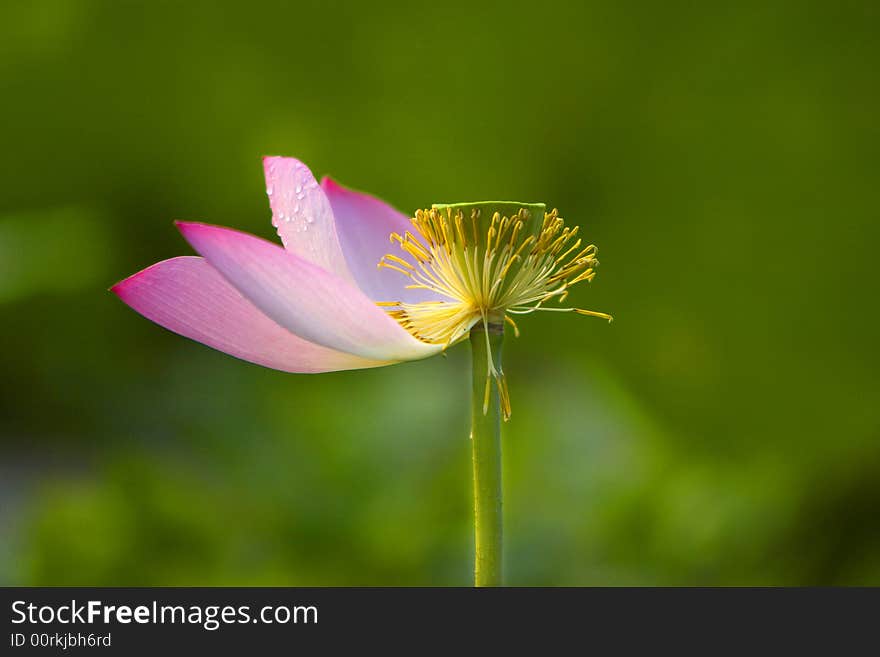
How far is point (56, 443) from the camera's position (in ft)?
3.56

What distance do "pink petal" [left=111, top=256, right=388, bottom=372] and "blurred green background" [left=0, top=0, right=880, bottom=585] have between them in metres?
0.56

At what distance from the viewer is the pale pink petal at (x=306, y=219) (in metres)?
0.29

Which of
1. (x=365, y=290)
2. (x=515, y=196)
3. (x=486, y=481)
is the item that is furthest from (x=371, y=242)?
(x=515, y=196)

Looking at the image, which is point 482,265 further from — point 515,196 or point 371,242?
point 515,196

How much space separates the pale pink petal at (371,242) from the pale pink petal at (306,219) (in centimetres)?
4

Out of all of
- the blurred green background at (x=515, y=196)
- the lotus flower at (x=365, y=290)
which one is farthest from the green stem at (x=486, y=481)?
the blurred green background at (x=515, y=196)

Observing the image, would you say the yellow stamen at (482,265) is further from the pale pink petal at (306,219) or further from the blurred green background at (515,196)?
the blurred green background at (515,196)

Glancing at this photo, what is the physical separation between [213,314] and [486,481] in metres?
0.09

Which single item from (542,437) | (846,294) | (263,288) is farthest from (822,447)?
(263,288)

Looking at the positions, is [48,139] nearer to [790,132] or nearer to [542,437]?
[542,437]

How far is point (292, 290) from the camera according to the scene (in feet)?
0.77

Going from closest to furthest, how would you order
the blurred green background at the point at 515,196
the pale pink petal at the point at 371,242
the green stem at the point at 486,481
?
1. the green stem at the point at 486,481
2. the pale pink petal at the point at 371,242
3. the blurred green background at the point at 515,196

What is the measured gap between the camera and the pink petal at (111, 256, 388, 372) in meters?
0.25

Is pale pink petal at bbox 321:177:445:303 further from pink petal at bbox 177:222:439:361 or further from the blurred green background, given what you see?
the blurred green background
